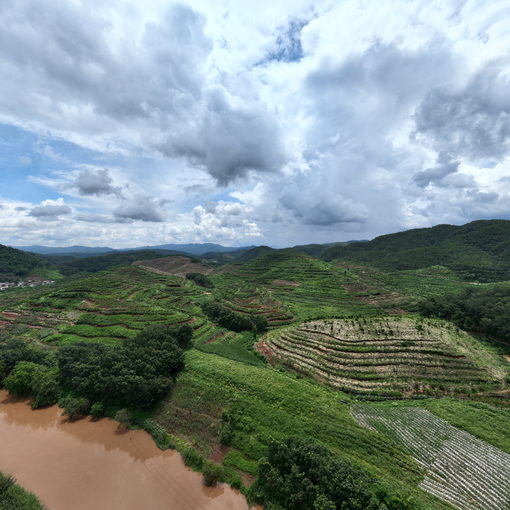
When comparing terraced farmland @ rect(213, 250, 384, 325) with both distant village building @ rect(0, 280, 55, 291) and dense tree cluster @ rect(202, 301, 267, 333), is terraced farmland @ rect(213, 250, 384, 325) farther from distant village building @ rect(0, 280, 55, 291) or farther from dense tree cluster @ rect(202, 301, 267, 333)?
distant village building @ rect(0, 280, 55, 291)

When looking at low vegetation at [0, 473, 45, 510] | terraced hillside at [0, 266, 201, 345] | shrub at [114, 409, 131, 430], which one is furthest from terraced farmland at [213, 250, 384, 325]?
low vegetation at [0, 473, 45, 510]

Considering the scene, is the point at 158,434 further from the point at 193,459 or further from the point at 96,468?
the point at 96,468

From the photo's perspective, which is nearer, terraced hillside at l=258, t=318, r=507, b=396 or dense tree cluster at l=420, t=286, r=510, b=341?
terraced hillside at l=258, t=318, r=507, b=396

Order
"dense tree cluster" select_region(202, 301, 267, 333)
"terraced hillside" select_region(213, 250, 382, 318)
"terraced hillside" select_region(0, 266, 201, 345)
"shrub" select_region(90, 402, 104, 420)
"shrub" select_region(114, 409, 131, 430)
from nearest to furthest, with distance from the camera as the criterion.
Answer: "shrub" select_region(114, 409, 131, 430) < "shrub" select_region(90, 402, 104, 420) < "terraced hillside" select_region(0, 266, 201, 345) < "dense tree cluster" select_region(202, 301, 267, 333) < "terraced hillside" select_region(213, 250, 382, 318)

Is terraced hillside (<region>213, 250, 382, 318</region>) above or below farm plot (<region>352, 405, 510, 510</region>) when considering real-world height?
above

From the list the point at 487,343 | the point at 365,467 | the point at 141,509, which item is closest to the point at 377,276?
the point at 487,343

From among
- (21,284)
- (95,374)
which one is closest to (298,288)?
(95,374)

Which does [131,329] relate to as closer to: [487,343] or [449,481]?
[449,481]
